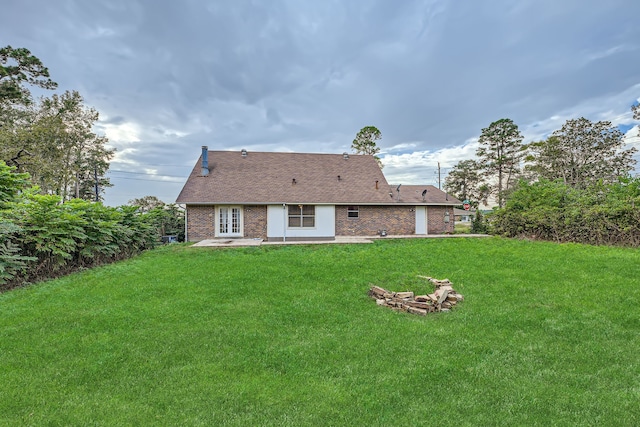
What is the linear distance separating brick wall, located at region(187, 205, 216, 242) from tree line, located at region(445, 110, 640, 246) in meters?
15.2

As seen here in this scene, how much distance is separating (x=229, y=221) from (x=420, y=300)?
1204cm

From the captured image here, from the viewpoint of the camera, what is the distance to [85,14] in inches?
376

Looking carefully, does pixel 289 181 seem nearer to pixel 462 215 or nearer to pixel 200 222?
pixel 200 222

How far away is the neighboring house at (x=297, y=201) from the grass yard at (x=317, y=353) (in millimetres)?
8700

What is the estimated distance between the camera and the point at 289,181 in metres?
16.8

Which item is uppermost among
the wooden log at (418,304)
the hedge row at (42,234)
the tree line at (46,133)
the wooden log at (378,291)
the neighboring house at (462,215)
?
the tree line at (46,133)

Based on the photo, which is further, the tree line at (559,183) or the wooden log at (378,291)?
the tree line at (559,183)

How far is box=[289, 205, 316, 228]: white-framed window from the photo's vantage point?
618 inches

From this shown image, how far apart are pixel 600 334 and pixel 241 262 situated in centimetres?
735

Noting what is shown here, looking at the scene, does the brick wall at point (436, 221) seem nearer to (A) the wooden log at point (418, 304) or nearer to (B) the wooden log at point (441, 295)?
(B) the wooden log at point (441, 295)

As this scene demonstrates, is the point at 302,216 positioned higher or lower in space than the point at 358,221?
higher

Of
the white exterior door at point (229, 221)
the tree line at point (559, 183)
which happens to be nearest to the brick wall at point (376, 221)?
the tree line at point (559, 183)

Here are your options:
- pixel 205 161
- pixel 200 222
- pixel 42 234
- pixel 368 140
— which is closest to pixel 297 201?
pixel 200 222

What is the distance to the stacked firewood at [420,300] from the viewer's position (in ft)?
15.7
